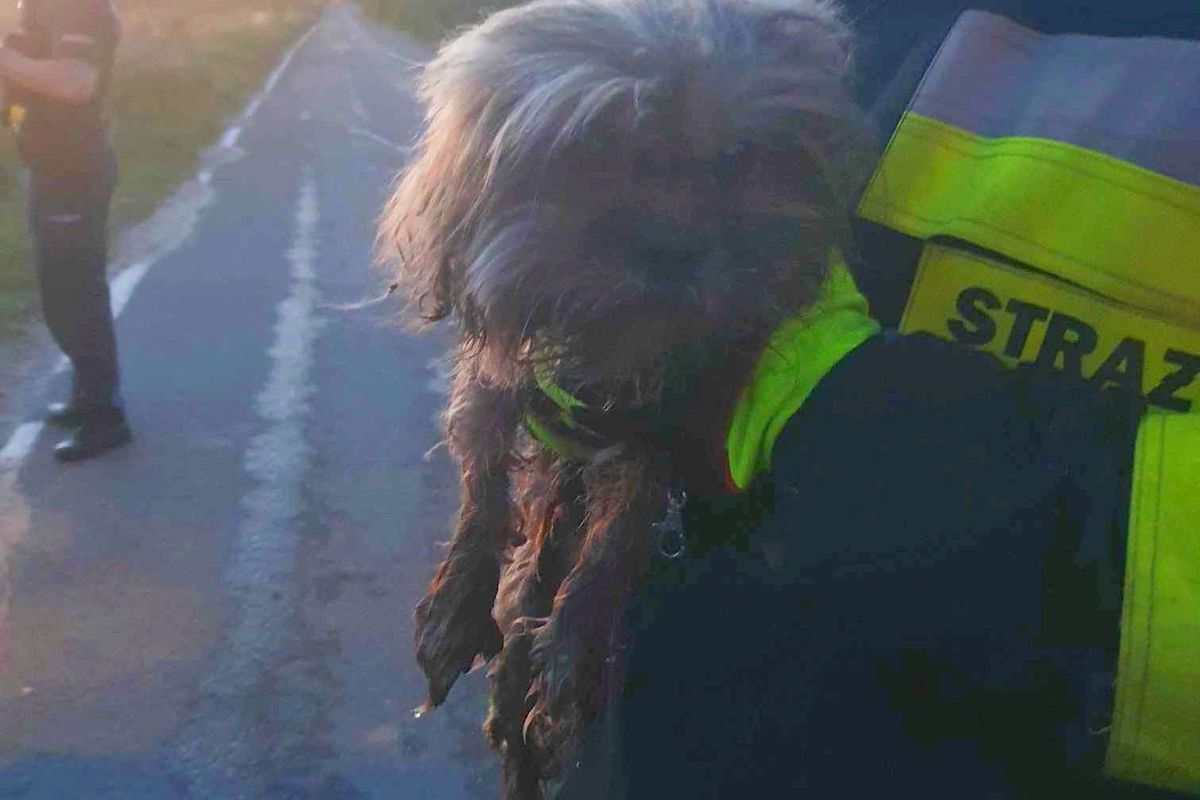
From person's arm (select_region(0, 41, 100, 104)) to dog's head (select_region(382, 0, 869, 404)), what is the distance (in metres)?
4.31

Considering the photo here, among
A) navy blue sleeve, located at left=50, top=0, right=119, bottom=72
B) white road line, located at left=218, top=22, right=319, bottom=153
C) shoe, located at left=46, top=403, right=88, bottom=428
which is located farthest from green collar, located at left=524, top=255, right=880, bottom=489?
white road line, located at left=218, top=22, right=319, bottom=153

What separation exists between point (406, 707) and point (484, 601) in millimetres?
2047

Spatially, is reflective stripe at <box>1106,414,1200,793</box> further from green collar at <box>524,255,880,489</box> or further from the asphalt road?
the asphalt road

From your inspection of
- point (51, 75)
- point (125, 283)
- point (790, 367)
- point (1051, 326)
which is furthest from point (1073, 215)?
point (125, 283)

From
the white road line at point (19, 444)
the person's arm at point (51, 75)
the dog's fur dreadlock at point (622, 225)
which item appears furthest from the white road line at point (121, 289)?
the dog's fur dreadlock at point (622, 225)

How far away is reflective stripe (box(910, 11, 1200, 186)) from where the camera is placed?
1466mm

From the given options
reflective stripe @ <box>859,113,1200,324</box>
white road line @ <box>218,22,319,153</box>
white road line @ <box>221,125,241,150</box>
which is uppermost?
reflective stripe @ <box>859,113,1200,324</box>

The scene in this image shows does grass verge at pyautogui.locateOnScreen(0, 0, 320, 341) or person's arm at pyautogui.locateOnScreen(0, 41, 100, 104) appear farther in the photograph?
grass verge at pyautogui.locateOnScreen(0, 0, 320, 341)

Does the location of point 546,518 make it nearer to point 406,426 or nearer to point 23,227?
point 406,426

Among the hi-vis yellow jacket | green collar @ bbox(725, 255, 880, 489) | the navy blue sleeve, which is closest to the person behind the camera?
green collar @ bbox(725, 255, 880, 489)

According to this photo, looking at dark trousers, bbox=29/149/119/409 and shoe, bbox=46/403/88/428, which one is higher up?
dark trousers, bbox=29/149/119/409

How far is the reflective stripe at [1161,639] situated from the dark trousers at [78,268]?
5.28 m

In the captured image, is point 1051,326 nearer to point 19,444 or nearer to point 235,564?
point 235,564

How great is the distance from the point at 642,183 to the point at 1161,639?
0.73m
